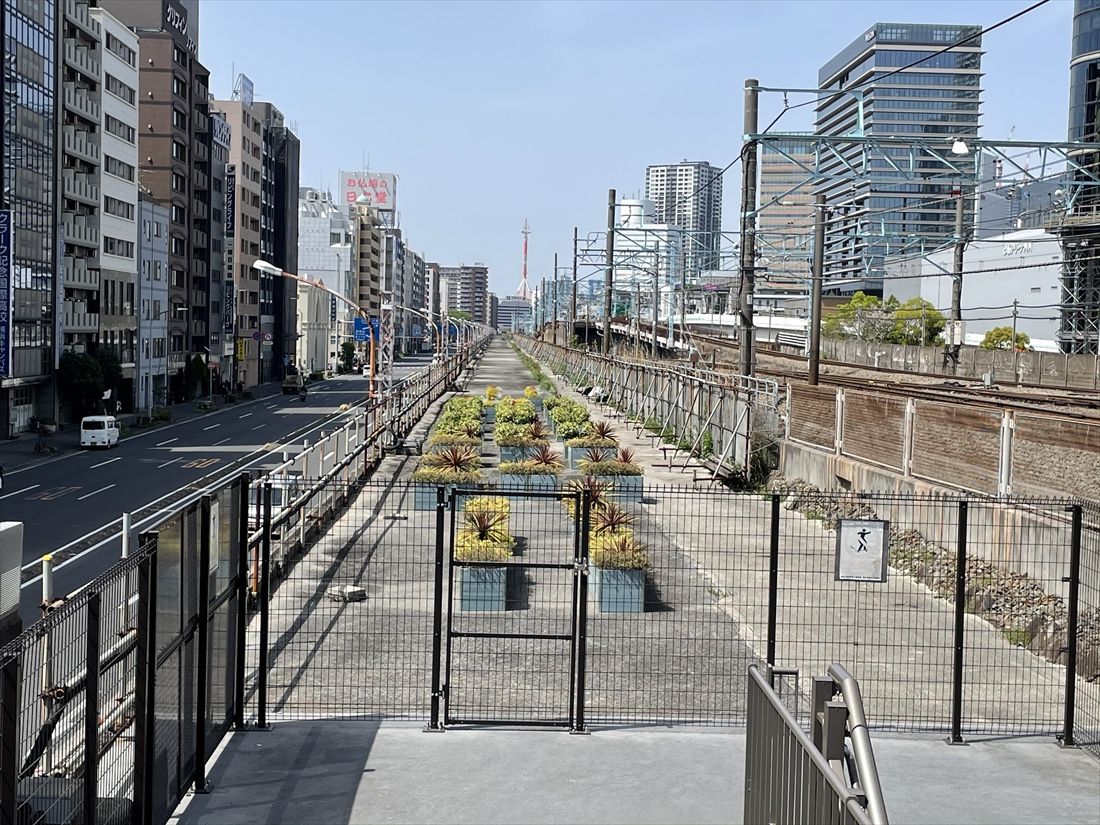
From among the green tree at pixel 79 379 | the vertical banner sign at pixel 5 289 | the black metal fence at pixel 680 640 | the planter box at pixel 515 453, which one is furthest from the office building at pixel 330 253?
the black metal fence at pixel 680 640

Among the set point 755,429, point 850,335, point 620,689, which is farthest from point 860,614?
point 850,335

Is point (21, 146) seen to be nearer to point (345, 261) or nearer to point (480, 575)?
point (480, 575)

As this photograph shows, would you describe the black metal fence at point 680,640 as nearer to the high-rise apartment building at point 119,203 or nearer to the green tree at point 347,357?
the high-rise apartment building at point 119,203

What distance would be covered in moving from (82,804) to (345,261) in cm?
17744

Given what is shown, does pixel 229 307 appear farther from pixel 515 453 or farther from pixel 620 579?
pixel 620 579

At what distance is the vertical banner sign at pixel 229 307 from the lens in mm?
103262

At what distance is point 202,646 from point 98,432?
5186 centimetres

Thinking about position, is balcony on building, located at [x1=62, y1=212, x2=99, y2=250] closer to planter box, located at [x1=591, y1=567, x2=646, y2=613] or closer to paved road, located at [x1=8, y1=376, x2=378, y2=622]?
paved road, located at [x1=8, y1=376, x2=378, y2=622]

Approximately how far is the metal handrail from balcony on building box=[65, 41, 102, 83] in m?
68.7

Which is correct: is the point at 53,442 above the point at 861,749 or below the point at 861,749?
below

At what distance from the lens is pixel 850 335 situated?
337 ft

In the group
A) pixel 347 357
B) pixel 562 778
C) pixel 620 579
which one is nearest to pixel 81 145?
pixel 620 579

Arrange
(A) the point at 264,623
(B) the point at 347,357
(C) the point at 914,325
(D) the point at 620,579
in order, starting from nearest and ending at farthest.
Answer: (A) the point at 264,623 < (D) the point at 620,579 < (C) the point at 914,325 < (B) the point at 347,357

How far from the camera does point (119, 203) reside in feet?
245
